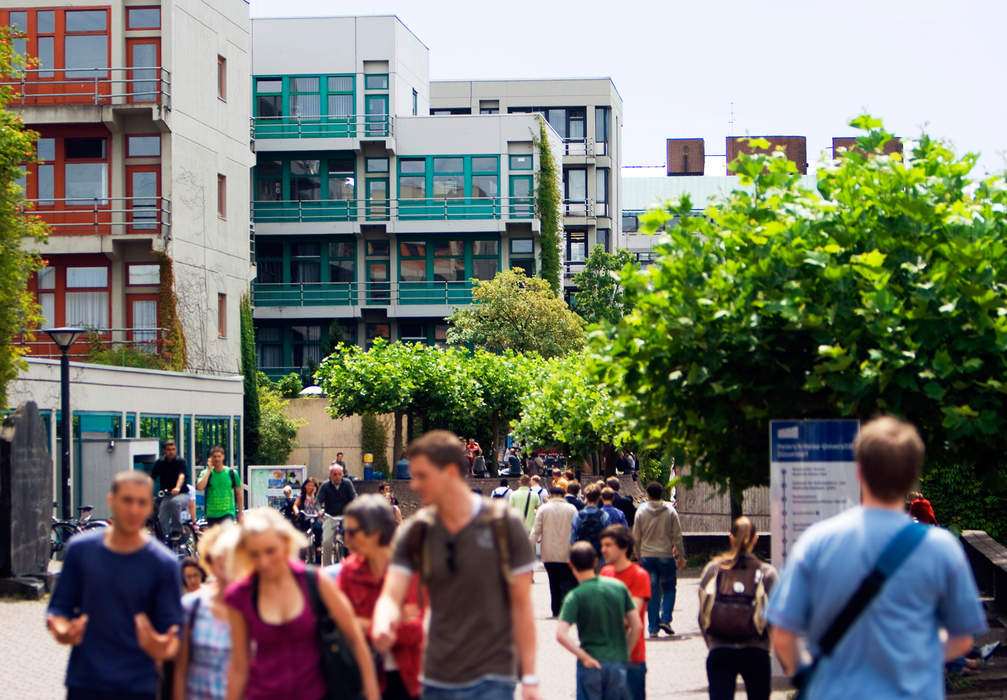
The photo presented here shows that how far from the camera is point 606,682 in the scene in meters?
9.27

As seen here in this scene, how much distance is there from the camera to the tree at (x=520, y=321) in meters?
60.6

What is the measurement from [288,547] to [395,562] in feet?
1.64

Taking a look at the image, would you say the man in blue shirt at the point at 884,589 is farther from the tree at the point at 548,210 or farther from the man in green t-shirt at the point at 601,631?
the tree at the point at 548,210

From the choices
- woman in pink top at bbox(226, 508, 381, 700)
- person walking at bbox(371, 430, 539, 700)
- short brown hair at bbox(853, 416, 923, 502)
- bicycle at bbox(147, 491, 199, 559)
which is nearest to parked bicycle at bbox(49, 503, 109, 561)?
bicycle at bbox(147, 491, 199, 559)

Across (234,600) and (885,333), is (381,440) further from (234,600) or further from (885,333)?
(234,600)

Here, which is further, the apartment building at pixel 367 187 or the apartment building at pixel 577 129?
the apartment building at pixel 577 129

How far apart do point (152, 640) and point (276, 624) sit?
974 millimetres

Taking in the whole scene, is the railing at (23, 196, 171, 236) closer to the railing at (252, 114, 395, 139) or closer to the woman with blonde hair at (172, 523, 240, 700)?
the railing at (252, 114, 395, 139)

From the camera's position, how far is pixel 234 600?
6.16 m

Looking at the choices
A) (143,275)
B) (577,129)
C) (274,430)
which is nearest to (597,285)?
(577,129)

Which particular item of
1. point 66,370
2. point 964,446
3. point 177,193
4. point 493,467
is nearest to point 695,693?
point 964,446

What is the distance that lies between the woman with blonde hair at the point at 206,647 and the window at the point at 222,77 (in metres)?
39.5

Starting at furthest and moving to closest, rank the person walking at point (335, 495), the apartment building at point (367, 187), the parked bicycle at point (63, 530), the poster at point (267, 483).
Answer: the apartment building at point (367, 187)
the poster at point (267, 483)
the parked bicycle at point (63, 530)
the person walking at point (335, 495)

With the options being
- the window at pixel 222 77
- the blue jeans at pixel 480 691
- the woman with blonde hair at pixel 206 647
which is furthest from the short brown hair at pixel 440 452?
the window at pixel 222 77
